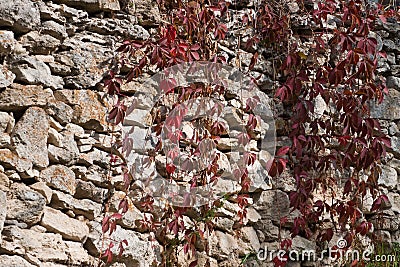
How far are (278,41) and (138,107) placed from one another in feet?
3.32

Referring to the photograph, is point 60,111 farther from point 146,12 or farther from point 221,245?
point 221,245

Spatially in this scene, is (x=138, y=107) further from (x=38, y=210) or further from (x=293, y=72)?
(x=293, y=72)

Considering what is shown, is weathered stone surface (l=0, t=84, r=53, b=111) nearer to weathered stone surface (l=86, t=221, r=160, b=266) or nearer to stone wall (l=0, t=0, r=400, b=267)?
stone wall (l=0, t=0, r=400, b=267)

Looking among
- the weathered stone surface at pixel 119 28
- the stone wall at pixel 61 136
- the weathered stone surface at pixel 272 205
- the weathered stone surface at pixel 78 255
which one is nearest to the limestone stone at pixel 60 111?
the stone wall at pixel 61 136

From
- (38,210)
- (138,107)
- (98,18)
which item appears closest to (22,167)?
(38,210)

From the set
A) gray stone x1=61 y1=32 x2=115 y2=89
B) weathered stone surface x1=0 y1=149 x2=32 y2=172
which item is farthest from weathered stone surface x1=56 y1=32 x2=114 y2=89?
weathered stone surface x1=0 y1=149 x2=32 y2=172

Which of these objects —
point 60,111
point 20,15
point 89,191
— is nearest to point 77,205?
point 89,191

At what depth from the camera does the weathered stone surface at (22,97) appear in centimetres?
259

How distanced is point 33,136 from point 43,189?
0.25m

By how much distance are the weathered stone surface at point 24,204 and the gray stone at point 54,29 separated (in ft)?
2.49

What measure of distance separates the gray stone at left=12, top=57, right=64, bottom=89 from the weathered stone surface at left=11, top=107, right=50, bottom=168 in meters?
0.14

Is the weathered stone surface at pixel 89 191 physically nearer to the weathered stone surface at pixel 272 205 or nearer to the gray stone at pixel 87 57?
the gray stone at pixel 87 57

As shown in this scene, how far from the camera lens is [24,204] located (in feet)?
8.31

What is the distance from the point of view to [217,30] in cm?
321
